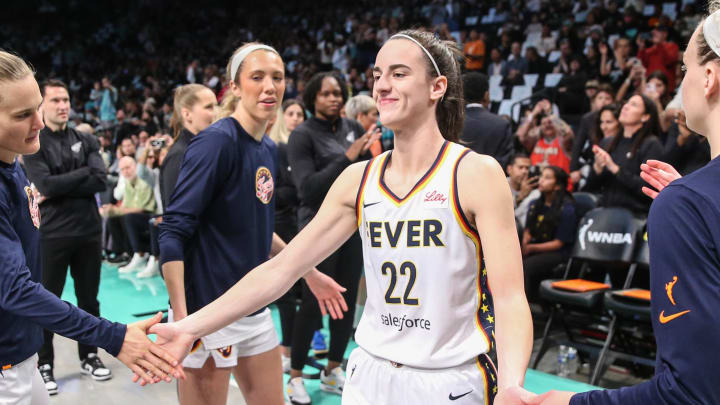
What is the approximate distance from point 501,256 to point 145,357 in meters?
1.21

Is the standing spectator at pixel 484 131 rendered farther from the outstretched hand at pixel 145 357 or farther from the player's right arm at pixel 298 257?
the outstretched hand at pixel 145 357

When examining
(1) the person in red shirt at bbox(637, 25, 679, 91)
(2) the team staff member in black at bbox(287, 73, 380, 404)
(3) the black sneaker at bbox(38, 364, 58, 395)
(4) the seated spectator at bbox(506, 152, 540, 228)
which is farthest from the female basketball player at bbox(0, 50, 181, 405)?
(1) the person in red shirt at bbox(637, 25, 679, 91)

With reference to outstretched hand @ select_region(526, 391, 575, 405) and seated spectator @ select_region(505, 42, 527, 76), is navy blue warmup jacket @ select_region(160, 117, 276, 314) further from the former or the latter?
seated spectator @ select_region(505, 42, 527, 76)

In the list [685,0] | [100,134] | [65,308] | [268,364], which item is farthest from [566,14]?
[65,308]

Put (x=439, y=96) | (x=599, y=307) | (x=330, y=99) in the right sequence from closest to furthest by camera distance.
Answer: (x=439, y=96) → (x=330, y=99) → (x=599, y=307)

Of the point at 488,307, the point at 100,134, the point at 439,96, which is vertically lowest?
the point at 100,134

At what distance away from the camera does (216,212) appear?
2838 mm

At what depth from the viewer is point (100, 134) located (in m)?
13.8

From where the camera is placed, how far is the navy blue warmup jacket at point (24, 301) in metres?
2.07

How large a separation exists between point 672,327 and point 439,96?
1.02 metres

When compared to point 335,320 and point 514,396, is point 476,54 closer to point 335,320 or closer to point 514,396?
point 335,320

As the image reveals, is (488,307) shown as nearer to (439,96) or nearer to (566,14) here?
(439,96)

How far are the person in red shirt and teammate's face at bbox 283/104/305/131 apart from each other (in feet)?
16.6

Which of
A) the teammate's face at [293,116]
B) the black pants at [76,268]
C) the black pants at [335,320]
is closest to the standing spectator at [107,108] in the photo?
the teammate's face at [293,116]
